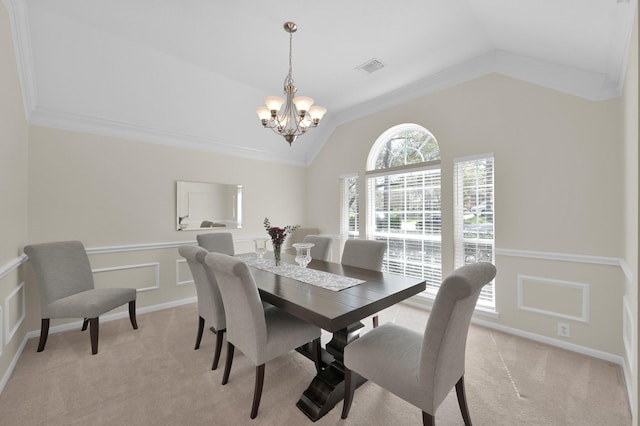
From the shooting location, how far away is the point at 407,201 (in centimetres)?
376

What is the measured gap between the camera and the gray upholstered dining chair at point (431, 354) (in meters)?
1.21

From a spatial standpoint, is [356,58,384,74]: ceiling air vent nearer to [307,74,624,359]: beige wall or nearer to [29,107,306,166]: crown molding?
[307,74,624,359]: beige wall

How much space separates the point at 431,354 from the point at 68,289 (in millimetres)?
3357

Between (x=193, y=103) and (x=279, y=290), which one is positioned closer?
(x=279, y=290)

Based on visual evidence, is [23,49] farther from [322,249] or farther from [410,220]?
[410,220]

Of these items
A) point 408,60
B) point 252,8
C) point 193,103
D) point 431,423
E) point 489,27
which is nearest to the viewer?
point 431,423

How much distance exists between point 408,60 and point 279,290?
2.83 meters

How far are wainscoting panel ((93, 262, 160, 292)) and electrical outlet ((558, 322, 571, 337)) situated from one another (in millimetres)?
4545

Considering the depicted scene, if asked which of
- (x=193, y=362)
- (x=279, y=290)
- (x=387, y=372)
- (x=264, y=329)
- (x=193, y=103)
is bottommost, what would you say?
(x=193, y=362)

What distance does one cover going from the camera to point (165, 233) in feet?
11.8

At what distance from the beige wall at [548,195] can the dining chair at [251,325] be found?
227 centimetres

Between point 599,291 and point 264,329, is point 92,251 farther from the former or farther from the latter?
point 599,291

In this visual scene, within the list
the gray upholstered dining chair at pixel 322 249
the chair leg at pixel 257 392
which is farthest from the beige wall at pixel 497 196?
the chair leg at pixel 257 392

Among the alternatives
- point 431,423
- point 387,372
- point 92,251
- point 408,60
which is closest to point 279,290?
point 387,372
